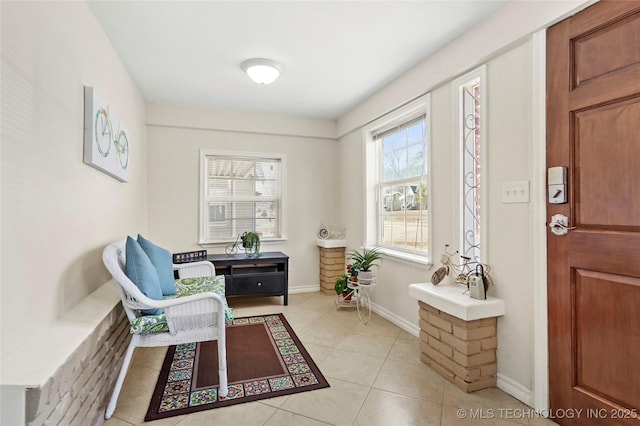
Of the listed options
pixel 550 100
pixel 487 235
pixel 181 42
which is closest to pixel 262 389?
pixel 487 235

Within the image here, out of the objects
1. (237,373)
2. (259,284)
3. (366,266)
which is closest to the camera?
(237,373)

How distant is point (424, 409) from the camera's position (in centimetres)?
189

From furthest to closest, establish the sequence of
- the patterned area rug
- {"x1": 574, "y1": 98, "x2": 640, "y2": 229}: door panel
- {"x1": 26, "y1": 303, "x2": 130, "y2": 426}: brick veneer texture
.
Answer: the patterned area rug < {"x1": 574, "y1": 98, "x2": 640, "y2": 229}: door panel < {"x1": 26, "y1": 303, "x2": 130, "y2": 426}: brick veneer texture

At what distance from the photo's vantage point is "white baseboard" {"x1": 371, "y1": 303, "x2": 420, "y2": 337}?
3001 mm

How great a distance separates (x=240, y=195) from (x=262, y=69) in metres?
1.94

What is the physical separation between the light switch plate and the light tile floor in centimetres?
120

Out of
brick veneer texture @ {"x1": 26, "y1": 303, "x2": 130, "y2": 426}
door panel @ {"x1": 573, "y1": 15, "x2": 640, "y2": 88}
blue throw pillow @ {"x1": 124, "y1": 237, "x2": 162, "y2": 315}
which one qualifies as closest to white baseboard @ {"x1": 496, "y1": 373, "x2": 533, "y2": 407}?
door panel @ {"x1": 573, "y1": 15, "x2": 640, "y2": 88}

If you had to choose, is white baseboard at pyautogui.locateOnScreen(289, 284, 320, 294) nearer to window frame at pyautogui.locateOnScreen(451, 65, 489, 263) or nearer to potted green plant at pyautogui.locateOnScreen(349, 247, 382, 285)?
potted green plant at pyautogui.locateOnScreen(349, 247, 382, 285)

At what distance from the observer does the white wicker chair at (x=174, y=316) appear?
1877 mm

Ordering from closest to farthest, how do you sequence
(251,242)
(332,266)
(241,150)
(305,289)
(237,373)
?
(237,373), (251,242), (241,150), (332,266), (305,289)

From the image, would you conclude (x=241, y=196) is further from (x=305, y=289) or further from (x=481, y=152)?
(x=481, y=152)

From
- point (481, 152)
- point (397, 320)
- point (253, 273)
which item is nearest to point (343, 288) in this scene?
point (397, 320)

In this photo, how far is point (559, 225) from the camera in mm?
1768

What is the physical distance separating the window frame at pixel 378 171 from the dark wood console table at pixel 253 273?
1.11 metres
